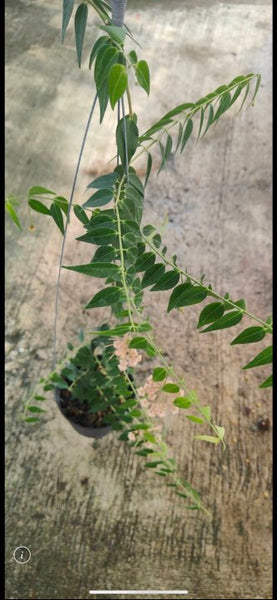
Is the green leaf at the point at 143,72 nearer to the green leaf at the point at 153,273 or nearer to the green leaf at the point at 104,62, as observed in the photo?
the green leaf at the point at 104,62

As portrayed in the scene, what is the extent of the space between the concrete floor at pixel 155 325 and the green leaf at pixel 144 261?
1.05m

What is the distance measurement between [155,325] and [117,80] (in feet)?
5.15

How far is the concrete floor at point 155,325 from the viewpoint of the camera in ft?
5.63

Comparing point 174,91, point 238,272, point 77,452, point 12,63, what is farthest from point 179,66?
point 77,452

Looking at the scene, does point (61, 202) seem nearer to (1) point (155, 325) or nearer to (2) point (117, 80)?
(2) point (117, 80)

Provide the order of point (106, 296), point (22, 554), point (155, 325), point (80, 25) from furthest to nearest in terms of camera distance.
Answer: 1. point (155, 325)
2. point (22, 554)
3. point (106, 296)
4. point (80, 25)

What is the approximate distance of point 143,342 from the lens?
934mm

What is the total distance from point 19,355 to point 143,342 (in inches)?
48.9

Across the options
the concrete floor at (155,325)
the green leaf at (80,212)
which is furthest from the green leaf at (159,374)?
the concrete floor at (155,325)

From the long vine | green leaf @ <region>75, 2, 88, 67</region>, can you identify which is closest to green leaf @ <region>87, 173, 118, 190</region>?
the long vine

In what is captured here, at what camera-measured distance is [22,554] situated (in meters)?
1.70

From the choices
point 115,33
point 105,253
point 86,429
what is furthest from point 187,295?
point 86,429

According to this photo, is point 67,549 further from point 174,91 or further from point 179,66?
point 179,66

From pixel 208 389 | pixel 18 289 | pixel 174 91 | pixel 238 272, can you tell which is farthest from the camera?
pixel 174 91
